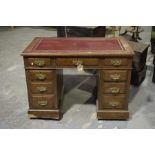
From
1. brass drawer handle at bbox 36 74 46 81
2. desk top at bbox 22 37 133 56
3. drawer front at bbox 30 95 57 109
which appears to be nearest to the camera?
desk top at bbox 22 37 133 56

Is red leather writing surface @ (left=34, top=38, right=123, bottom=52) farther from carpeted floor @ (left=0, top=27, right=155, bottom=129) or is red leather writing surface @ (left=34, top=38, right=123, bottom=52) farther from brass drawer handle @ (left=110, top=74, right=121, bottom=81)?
carpeted floor @ (left=0, top=27, right=155, bottom=129)

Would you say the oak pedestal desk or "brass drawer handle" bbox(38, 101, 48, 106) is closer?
the oak pedestal desk

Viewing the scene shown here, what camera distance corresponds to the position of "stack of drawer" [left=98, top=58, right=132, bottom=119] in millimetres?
1914

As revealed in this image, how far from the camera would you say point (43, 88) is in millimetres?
2057

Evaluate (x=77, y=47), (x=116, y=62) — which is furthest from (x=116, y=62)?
(x=77, y=47)

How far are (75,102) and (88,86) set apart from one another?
42cm

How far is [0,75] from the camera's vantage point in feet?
10.3

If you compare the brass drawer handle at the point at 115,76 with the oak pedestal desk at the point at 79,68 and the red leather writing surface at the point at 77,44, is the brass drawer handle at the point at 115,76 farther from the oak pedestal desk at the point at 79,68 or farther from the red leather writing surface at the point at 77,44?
the red leather writing surface at the point at 77,44

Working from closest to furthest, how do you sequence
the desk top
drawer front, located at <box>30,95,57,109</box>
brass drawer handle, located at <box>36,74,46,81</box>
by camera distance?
1. the desk top
2. brass drawer handle, located at <box>36,74,46,81</box>
3. drawer front, located at <box>30,95,57,109</box>

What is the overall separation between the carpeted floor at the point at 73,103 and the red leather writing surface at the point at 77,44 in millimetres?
711

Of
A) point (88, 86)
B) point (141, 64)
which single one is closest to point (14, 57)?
point (88, 86)

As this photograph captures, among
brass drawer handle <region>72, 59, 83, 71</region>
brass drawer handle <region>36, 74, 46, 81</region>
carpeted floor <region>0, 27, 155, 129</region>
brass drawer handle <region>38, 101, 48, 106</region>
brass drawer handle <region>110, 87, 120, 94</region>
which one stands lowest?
carpeted floor <region>0, 27, 155, 129</region>

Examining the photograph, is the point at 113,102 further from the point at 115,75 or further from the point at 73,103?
the point at 73,103

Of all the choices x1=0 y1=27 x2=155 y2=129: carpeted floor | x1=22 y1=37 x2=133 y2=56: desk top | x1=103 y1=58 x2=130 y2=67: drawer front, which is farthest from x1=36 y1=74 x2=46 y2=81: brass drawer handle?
x1=103 y1=58 x2=130 y2=67: drawer front
